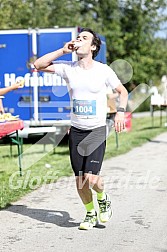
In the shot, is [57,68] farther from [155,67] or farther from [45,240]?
[155,67]

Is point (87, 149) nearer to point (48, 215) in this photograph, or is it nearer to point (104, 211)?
point (104, 211)

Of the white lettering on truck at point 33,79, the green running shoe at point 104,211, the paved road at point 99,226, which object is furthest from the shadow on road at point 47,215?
the white lettering on truck at point 33,79

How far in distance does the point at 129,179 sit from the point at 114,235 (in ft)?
13.4

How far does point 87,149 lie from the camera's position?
6770mm

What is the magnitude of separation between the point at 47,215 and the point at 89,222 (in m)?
1.00

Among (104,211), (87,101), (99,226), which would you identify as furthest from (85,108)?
(99,226)

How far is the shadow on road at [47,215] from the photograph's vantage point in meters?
7.24

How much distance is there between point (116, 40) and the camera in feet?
122

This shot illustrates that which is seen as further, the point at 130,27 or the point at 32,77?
the point at 130,27

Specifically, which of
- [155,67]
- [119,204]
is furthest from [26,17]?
[119,204]

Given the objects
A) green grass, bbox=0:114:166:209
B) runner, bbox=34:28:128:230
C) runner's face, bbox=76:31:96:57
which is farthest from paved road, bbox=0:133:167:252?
runner's face, bbox=76:31:96:57

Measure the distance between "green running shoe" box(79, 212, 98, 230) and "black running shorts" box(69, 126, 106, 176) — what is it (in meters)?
0.52

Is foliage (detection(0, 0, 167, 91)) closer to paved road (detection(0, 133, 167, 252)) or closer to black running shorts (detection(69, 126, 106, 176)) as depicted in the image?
paved road (detection(0, 133, 167, 252))

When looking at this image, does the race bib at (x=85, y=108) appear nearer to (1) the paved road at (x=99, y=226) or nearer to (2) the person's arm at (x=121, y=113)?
(2) the person's arm at (x=121, y=113)
